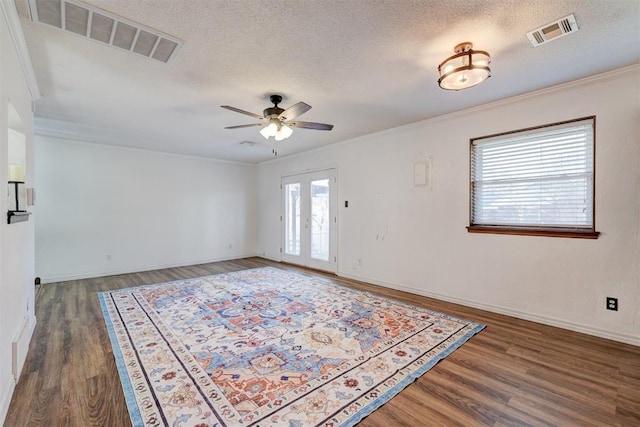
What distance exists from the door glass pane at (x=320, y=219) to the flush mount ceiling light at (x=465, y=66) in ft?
11.6

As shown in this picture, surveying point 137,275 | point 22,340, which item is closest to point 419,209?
point 22,340

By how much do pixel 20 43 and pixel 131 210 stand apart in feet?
13.6

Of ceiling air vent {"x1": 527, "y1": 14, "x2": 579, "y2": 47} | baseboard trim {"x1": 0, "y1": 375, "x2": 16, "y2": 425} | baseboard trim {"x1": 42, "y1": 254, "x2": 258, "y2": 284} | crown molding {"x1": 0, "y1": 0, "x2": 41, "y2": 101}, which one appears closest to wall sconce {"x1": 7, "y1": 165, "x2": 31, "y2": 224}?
crown molding {"x1": 0, "y1": 0, "x2": 41, "y2": 101}

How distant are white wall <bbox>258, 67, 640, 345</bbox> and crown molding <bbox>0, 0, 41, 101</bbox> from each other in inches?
162

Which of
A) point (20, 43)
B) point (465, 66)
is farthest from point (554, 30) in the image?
point (20, 43)

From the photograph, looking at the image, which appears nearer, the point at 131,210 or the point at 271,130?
the point at 271,130

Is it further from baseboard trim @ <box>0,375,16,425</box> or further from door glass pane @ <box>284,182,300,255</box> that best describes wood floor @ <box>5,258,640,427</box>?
door glass pane @ <box>284,182,300,255</box>

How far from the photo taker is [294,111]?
2.86m

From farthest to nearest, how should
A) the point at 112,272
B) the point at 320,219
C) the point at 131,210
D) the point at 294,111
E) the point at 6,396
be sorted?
the point at 320,219, the point at 131,210, the point at 112,272, the point at 294,111, the point at 6,396

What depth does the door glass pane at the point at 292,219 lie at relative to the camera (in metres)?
6.45

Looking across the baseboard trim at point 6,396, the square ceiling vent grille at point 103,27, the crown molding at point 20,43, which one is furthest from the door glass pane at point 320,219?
the baseboard trim at point 6,396

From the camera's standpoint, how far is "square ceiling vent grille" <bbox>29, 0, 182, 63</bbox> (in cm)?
182

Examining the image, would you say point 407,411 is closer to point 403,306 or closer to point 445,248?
point 403,306

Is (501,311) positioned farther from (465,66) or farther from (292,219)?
(292,219)
